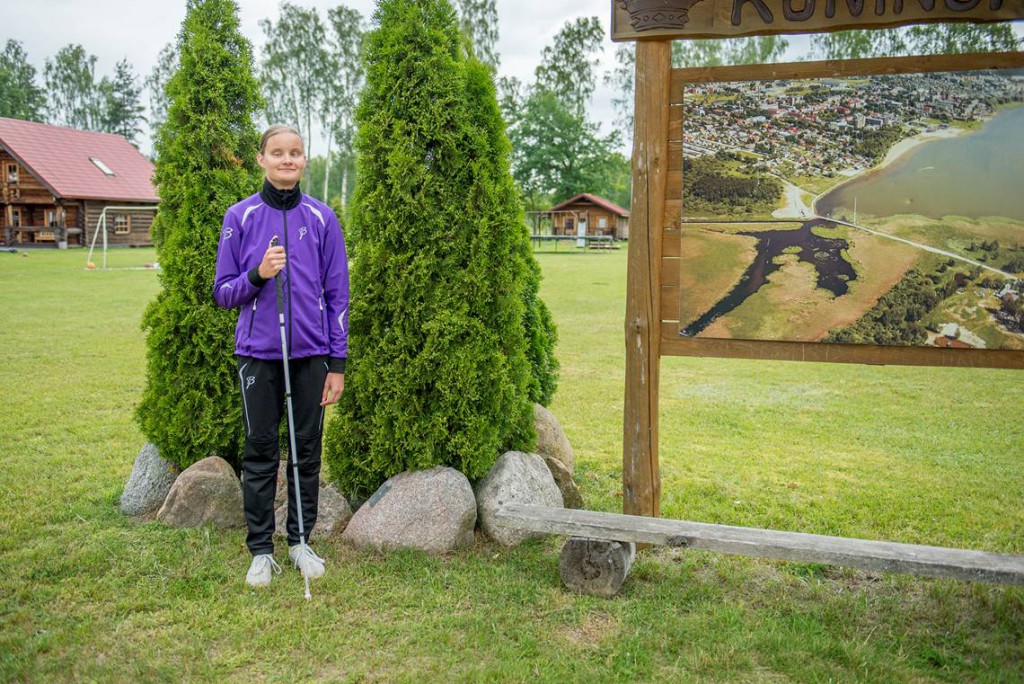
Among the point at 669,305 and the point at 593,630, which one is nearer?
the point at 593,630

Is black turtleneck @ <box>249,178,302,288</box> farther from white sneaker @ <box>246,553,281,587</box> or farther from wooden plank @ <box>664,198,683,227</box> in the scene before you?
wooden plank @ <box>664,198,683,227</box>

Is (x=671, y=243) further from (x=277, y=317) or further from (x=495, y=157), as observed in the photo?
(x=277, y=317)

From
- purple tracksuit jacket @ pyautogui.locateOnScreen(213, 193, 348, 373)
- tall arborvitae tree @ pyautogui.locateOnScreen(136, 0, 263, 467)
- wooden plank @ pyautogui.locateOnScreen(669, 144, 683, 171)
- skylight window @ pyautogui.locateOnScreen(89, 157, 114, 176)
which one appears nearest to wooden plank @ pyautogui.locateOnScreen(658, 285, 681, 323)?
wooden plank @ pyautogui.locateOnScreen(669, 144, 683, 171)

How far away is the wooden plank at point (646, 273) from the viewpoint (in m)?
4.32

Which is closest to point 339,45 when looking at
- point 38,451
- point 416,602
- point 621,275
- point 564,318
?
point 621,275

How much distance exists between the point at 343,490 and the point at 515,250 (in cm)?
184

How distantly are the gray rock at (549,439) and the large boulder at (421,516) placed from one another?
1.10 metres

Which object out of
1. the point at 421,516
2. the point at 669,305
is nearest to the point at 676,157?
the point at 669,305

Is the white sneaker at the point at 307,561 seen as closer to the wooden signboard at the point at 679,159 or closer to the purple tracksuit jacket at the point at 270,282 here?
the purple tracksuit jacket at the point at 270,282

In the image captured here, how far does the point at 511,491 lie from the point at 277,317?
1.68 m

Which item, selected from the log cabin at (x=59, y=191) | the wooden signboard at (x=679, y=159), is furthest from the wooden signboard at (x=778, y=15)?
the log cabin at (x=59, y=191)

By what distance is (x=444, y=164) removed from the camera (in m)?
4.76

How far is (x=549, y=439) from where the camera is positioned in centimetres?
582

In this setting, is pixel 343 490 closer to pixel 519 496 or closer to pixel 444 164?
pixel 519 496
